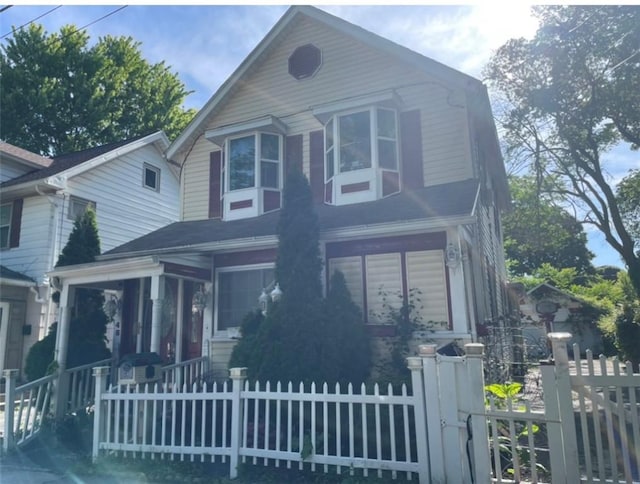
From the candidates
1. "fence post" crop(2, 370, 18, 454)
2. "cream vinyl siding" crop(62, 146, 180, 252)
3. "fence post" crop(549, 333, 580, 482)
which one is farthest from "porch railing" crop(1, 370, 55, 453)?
"fence post" crop(549, 333, 580, 482)

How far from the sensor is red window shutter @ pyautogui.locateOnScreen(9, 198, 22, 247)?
13473 millimetres

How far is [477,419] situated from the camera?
4133mm

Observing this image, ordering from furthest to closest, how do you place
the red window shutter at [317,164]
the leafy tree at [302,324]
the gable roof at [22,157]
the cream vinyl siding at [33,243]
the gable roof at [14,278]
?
1. the gable roof at [22,157]
2. the cream vinyl siding at [33,243]
3. the gable roof at [14,278]
4. the red window shutter at [317,164]
5. the leafy tree at [302,324]

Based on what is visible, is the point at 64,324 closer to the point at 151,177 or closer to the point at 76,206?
the point at 76,206

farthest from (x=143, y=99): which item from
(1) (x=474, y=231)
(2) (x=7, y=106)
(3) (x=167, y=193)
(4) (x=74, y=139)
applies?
(1) (x=474, y=231)

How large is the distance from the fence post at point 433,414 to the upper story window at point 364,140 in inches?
220

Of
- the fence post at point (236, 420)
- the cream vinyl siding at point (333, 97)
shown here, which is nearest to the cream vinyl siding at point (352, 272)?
the cream vinyl siding at point (333, 97)

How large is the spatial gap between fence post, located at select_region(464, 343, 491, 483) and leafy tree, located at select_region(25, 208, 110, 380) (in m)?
→ 7.95

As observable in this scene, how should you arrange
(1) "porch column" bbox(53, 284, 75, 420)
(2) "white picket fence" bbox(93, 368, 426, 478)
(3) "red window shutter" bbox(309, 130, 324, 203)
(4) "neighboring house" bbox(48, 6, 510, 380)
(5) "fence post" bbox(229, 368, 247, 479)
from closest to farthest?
1. (2) "white picket fence" bbox(93, 368, 426, 478)
2. (5) "fence post" bbox(229, 368, 247, 479)
3. (1) "porch column" bbox(53, 284, 75, 420)
4. (4) "neighboring house" bbox(48, 6, 510, 380)
5. (3) "red window shutter" bbox(309, 130, 324, 203)

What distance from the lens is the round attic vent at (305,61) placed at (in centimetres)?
1082

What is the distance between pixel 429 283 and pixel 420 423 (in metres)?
3.64

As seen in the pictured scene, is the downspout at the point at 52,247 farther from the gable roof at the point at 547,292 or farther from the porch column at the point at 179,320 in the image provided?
the gable roof at the point at 547,292

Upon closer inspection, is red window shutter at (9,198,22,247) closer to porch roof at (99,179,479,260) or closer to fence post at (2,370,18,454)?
porch roof at (99,179,479,260)

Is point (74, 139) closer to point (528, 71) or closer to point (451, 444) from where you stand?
point (528, 71)
